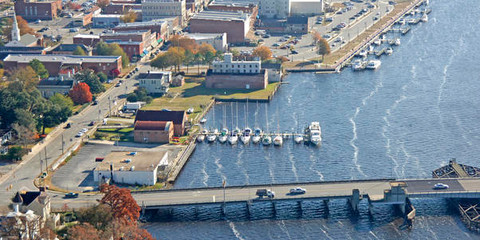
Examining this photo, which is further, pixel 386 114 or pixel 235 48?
pixel 235 48

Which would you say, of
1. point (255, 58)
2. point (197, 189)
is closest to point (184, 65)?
point (255, 58)

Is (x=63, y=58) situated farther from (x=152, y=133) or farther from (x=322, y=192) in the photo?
(x=322, y=192)

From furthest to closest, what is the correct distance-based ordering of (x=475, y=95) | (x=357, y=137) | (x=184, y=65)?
1. (x=184, y=65)
2. (x=475, y=95)
3. (x=357, y=137)

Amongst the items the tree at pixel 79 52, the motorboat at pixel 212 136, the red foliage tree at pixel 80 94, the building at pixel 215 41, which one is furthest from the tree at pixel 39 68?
the motorboat at pixel 212 136

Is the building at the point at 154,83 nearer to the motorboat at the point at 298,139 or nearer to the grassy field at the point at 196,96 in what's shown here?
the grassy field at the point at 196,96

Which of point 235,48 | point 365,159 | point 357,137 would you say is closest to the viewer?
point 365,159

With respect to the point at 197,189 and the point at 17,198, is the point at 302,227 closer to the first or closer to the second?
the point at 197,189

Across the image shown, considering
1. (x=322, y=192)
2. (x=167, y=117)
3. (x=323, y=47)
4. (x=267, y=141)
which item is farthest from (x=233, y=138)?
(x=323, y=47)

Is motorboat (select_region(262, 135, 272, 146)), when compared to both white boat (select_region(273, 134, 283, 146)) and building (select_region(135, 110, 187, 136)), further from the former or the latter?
building (select_region(135, 110, 187, 136))
